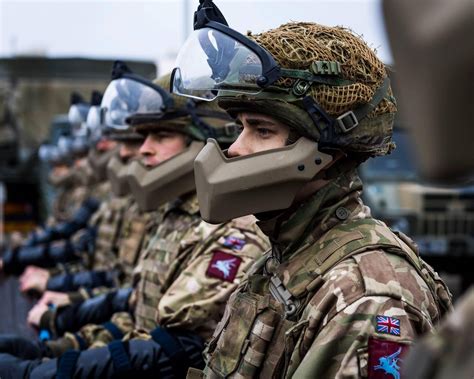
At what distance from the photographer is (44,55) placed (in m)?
20.2

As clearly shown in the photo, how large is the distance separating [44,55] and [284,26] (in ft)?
61.9

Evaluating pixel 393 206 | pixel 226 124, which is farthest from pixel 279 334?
pixel 393 206

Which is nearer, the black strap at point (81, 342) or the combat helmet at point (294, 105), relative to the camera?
the combat helmet at point (294, 105)

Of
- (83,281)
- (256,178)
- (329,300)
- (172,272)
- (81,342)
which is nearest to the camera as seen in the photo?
(329,300)

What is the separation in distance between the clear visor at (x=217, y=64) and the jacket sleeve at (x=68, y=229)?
593 cm

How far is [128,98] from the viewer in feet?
13.6

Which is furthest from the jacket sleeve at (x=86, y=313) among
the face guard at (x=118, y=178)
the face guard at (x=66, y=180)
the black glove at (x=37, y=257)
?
the face guard at (x=66, y=180)

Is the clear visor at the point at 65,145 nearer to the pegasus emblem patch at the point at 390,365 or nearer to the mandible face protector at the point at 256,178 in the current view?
the mandible face protector at the point at 256,178

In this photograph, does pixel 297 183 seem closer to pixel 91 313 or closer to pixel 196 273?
pixel 196 273

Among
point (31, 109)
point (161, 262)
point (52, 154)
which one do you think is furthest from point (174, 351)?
point (31, 109)

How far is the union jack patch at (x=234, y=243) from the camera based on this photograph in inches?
122

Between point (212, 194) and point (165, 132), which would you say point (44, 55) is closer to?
point (165, 132)

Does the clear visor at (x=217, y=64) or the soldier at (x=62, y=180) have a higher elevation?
the clear visor at (x=217, y=64)

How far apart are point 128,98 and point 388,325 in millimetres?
2630
